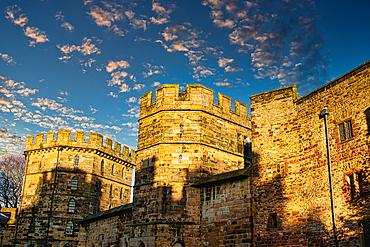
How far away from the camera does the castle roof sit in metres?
16.5

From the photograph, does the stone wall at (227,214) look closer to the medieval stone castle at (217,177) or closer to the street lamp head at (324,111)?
the medieval stone castle at (217,177)

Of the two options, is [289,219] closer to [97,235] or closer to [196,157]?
[196,157]

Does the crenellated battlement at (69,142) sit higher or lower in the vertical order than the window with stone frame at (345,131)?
higher

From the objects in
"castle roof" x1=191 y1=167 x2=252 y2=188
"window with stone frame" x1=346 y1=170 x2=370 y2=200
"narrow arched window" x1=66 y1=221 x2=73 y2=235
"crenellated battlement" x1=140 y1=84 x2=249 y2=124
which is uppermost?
"crenellated battlement" x1=140 y1=84 x2=249 y2=124

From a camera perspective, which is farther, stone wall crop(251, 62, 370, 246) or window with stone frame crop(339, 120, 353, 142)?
window with stone frame crop(339, 120, 353, 142)

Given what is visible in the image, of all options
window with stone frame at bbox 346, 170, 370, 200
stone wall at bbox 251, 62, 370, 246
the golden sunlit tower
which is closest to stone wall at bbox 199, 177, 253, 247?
the golden sunlit tower

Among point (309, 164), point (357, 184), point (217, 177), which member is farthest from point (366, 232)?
point (217, 177)

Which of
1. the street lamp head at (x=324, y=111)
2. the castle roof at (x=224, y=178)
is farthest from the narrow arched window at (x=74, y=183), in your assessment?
the street lamp head at (x=324, y=111)

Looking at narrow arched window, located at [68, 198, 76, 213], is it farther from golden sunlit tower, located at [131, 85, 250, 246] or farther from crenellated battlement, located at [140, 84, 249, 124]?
crenellated battlement, located at [140, 84, 249, 124]

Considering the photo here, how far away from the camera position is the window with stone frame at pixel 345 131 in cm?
1285

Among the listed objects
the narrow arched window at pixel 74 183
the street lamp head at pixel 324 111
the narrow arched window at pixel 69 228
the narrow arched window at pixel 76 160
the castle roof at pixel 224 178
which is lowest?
the narrow arched window at pixel 69 228

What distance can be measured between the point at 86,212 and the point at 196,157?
13.6m

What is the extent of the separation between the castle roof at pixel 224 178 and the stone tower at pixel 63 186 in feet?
45.0

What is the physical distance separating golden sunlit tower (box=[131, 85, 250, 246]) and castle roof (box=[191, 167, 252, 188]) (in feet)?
2.03
